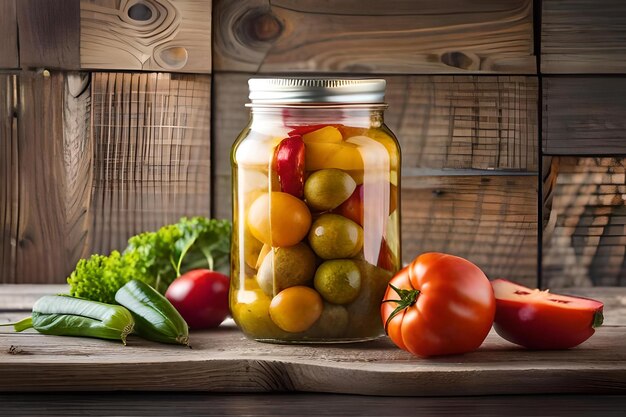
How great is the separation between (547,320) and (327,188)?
1.07 feet

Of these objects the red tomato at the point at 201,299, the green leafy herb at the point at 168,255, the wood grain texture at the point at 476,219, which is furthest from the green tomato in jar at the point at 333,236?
the wood grain texture at the point at 476,219

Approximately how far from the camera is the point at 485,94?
68.8 inches

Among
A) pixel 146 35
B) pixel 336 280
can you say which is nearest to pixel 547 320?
pixel 336 280

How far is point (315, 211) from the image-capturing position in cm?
126

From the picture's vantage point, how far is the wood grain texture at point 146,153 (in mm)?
1753

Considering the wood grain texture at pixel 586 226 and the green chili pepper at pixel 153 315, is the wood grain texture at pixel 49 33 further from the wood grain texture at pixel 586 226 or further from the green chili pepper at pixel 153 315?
the wood grain texture at pixel 586 226

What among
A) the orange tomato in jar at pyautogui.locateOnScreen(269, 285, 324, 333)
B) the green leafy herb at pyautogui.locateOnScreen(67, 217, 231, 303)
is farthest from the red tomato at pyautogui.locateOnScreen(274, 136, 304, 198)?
the green leafy herb at pyautogui.locateOnScreen(67, 217, 231, 303)

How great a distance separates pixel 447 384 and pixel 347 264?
0.65 ft

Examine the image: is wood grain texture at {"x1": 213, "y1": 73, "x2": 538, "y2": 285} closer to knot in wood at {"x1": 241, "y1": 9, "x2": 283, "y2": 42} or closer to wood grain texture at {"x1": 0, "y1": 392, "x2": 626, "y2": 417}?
knot in wood at {"x1": 241, "y1": 9, "x2": 283, "y2": 42}

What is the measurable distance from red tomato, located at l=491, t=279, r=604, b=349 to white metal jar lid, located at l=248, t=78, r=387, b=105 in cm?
32

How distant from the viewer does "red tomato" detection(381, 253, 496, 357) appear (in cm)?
121

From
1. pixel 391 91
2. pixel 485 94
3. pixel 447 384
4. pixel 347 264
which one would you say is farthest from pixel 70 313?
pixel 485 94

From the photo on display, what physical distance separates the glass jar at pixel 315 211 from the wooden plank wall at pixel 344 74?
43cm

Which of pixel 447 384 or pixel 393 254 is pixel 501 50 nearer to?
pixel 393 254
